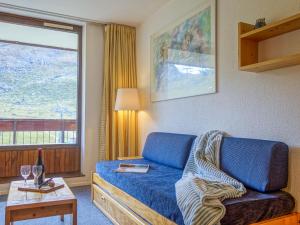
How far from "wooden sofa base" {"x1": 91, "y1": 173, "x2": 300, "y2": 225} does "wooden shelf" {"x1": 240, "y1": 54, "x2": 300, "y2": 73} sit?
1.02 metres

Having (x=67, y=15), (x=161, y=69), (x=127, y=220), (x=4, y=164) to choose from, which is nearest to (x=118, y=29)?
(x=67, y=15)

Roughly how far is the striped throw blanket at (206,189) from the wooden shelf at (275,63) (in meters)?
0.67

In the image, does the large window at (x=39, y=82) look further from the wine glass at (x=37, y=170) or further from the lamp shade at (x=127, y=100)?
the wine glass at (x=37, y=170)

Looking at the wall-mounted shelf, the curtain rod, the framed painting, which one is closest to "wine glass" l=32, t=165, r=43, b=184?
the framed painting

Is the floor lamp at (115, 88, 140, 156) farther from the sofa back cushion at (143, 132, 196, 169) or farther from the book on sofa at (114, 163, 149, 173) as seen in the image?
the book on sofa at (114, 163, 149, 173)

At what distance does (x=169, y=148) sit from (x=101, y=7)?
207cm

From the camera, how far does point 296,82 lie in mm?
1920

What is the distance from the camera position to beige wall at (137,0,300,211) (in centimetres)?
194

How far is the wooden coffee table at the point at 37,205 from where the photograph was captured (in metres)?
1.97

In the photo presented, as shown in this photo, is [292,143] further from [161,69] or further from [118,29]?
[118,29]

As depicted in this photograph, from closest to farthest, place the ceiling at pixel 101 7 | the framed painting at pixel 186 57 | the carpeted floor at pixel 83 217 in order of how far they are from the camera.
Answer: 1. the carpeted floor at pixel 83 217
2. the framed painting at pixel 186 57
3. the ceiling at pixel 101 7

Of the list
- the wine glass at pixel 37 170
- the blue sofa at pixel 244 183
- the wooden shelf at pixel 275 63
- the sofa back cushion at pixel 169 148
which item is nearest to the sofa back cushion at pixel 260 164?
the blue sofa at pixel 244 183

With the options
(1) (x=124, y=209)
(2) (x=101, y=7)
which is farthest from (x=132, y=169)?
(2) (x=101, y=7)

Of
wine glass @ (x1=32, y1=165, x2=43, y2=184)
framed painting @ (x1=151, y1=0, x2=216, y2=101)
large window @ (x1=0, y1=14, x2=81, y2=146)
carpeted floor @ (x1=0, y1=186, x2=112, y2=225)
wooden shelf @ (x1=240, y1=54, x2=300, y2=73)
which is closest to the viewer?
wooden shelf @ (x1=240, y1=54, x2=300, y2=73)
